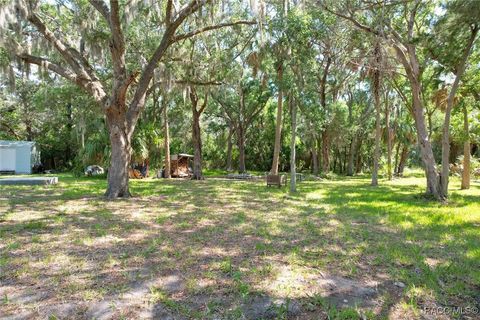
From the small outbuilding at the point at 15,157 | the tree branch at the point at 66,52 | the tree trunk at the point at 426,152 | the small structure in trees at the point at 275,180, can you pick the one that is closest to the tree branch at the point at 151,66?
the tree branch at the point at 66,52

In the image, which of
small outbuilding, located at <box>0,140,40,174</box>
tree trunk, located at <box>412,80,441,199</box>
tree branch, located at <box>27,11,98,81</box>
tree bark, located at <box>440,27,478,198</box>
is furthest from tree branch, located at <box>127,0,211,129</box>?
small outbuilding, located at <box>0,140,40,174</box>

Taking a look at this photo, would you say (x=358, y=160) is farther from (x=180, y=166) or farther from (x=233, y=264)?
(x=233, y=264)

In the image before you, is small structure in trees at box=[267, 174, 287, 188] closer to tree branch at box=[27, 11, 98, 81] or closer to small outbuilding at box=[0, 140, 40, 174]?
tree branch at box=[27, 11, 98, 81]

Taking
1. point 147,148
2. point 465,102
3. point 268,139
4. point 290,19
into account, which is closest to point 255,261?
point 290,19

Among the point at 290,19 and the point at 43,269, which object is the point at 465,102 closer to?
the point at 290,19

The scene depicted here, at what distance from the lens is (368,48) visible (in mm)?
13703

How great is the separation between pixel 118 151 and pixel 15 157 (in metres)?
19.9

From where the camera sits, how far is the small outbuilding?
84.6 feet

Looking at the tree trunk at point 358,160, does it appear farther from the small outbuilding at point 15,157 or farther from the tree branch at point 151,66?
the tree branch at point 151,66

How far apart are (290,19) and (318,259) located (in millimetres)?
9036

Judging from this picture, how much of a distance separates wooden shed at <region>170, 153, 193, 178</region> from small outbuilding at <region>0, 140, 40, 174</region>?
34.5ft

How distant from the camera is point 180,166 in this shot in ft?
83.0

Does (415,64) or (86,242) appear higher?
(415,64)

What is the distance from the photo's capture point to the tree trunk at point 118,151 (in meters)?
10.2
